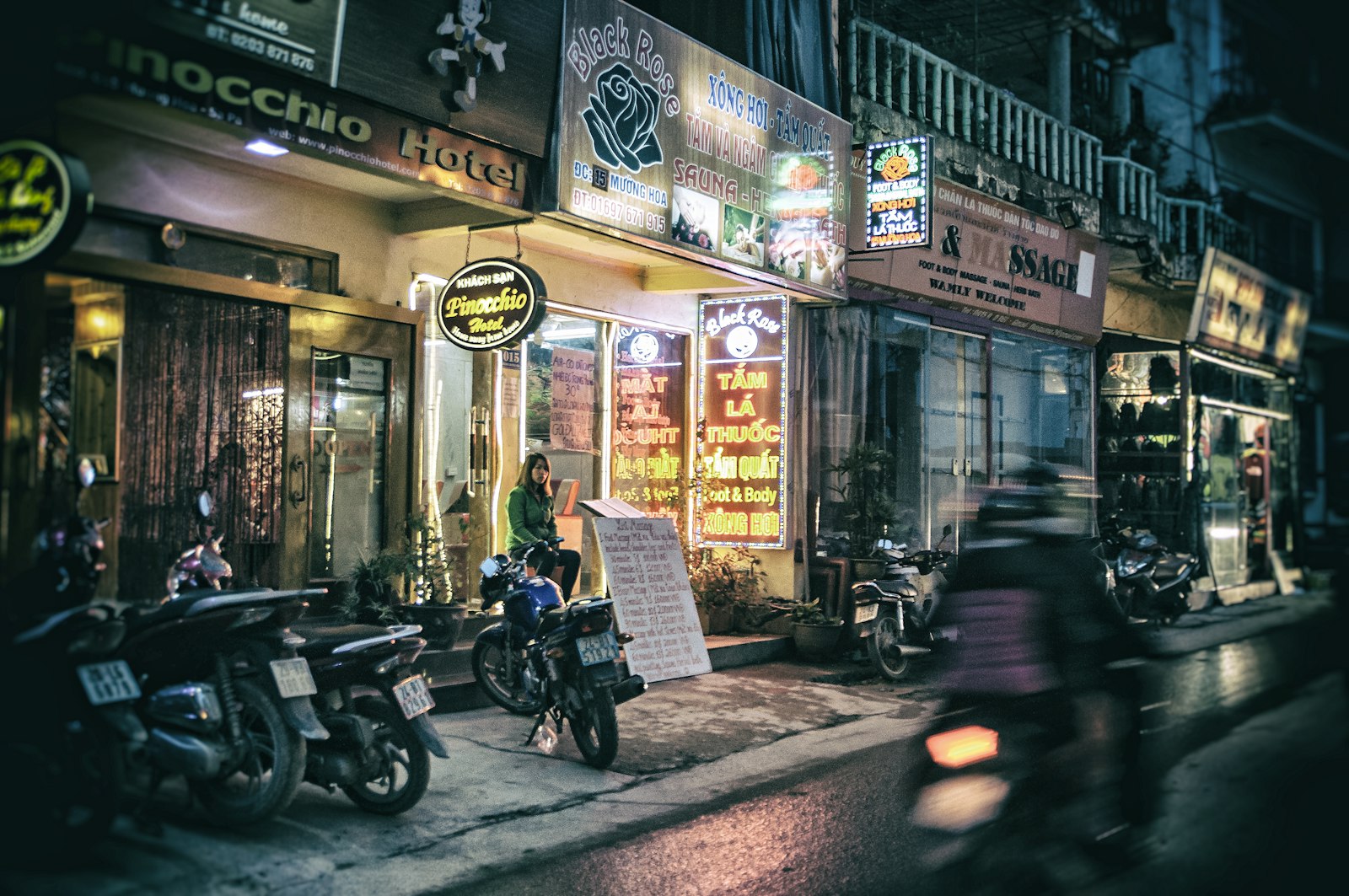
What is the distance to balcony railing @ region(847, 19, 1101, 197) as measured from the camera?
44.6ft

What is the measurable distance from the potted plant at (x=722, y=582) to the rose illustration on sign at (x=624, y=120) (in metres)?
4.53

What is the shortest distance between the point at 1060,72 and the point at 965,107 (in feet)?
12.4

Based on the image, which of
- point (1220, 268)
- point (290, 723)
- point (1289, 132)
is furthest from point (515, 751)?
point (1289, 132)

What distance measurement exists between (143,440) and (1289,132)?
22.4 meters

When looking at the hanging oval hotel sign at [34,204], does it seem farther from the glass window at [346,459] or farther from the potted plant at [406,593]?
the potted plant at [406,593]

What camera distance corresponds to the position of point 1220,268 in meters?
17.8

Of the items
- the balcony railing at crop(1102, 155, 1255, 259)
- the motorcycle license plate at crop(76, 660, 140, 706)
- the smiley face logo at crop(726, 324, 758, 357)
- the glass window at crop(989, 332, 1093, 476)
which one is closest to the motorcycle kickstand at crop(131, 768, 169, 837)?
the motorcycle license plate at crop(76, 660, 140, 706)

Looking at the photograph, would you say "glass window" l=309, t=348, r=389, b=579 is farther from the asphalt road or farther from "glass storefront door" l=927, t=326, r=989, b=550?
"glass storefront door" l=927, t=326, r=989, b=550

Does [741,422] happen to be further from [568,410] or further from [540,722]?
[540,722]

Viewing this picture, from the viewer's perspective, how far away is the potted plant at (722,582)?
11820mm

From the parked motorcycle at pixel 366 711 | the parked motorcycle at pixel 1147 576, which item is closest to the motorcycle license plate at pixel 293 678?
the parked motorcycle at pixel 366 711

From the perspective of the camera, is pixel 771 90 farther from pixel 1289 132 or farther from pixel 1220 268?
pixel 1289 132

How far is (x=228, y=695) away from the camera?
17.1 ft

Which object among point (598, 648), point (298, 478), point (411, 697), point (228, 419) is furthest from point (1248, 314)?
point (411, 697)
